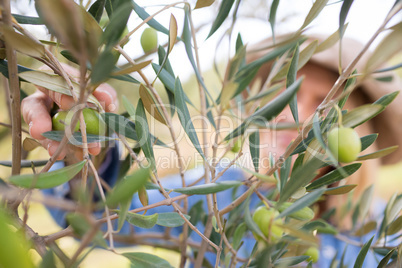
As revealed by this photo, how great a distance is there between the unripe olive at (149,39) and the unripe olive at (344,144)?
1.03 feet

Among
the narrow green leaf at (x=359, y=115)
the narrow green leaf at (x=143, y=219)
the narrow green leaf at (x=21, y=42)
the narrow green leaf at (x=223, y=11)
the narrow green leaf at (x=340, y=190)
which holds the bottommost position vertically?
the narrow green leaf at (x=143, y=219)

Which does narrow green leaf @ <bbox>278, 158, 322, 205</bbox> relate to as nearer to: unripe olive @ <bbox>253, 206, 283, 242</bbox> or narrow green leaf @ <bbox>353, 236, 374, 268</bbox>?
unripe olive @ <bbox>253, 206, 283, 242</bbox>

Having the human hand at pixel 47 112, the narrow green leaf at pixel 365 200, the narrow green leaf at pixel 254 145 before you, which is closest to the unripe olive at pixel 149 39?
the human hand at pixel 47 112

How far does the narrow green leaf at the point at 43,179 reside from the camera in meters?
0.21

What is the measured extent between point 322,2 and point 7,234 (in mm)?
327

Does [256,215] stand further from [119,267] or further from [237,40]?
[119,267]

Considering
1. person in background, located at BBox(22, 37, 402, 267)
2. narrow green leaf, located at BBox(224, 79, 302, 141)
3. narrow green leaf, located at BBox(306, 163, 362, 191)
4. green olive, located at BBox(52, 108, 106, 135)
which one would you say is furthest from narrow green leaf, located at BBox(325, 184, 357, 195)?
person in background, located at BBox(22, 37, 402, 267)

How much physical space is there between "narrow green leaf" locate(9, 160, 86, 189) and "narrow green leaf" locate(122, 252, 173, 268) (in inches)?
3.3

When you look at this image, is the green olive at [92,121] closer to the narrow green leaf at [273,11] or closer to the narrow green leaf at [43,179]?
the narrow green leaf at [43,179]

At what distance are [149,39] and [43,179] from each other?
31 cm

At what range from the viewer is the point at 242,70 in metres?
0.41

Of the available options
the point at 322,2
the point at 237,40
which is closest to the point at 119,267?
the point at 237,40

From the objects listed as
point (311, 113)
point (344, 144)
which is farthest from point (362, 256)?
point (311, 113)

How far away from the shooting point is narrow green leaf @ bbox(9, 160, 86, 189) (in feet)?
0.68
